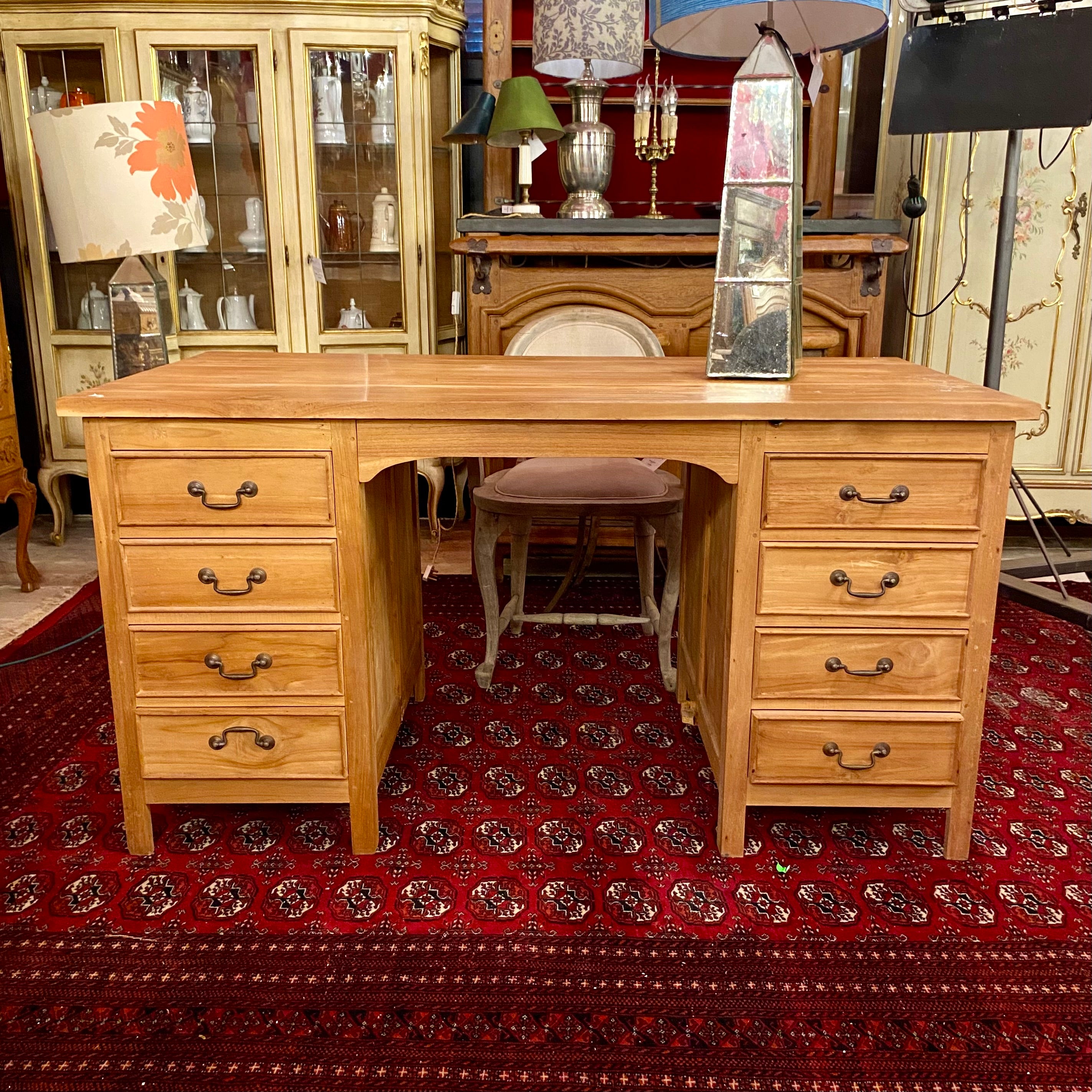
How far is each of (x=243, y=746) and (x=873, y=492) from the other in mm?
1230

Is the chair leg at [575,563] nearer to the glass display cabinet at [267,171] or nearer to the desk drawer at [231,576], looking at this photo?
the desk drawer at [231,576]

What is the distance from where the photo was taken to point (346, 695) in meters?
1.76

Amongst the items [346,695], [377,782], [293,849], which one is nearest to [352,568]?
[346,695]

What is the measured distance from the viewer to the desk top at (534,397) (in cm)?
160

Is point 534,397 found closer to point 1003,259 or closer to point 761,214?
point 761,214

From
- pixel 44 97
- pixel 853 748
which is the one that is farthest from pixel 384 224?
pixel 853 748

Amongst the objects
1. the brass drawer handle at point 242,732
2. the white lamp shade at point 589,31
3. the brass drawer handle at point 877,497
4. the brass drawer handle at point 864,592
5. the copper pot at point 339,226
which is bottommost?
the brass drawer handle at point 242,732

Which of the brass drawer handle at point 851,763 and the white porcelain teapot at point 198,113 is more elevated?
the white porcelain teapot at point 198,113

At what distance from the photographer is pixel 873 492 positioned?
5.45 ft

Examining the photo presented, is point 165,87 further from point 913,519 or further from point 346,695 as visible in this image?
point 913,519

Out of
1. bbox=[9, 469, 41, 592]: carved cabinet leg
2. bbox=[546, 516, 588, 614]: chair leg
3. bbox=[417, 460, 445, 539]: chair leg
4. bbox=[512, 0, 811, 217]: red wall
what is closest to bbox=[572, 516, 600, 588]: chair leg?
bbox=[546, 516, 588, 614]: chair leg

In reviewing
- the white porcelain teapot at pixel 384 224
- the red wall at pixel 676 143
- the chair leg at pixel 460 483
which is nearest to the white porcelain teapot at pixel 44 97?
the white porcelain teapot at pixel 384 224

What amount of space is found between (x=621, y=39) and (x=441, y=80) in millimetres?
1157

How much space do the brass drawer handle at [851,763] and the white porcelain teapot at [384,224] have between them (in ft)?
9.77
